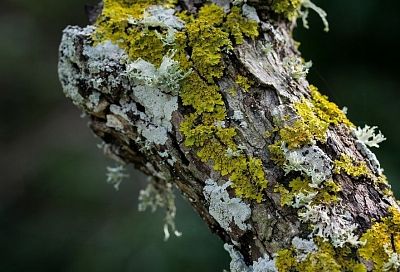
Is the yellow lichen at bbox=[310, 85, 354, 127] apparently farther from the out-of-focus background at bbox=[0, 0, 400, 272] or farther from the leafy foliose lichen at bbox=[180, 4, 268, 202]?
the out-of-focus background at bbox=[0, 0, 400, 272]

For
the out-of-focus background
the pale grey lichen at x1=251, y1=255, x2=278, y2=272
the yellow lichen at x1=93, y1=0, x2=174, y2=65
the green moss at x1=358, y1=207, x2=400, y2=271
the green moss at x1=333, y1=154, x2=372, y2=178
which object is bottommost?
the out-of-focus background

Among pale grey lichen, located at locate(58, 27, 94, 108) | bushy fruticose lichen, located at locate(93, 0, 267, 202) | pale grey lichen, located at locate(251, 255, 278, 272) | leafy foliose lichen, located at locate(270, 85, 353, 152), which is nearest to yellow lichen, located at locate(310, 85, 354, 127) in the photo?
leafy foliose lichen, located at locate(270, 85, 353, 152)

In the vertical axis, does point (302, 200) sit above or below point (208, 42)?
below

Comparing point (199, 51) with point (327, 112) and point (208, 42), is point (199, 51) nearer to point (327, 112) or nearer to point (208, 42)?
point (208, 42)

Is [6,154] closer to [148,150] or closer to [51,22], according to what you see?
[51,22]

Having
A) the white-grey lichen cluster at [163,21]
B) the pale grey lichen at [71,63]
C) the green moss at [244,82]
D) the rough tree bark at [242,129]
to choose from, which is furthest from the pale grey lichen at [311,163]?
the pale grey lichen at [71,63]

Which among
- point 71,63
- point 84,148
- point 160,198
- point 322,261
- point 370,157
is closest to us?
point 322,261

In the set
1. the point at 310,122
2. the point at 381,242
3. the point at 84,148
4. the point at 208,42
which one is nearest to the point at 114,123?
the point at 208,42
